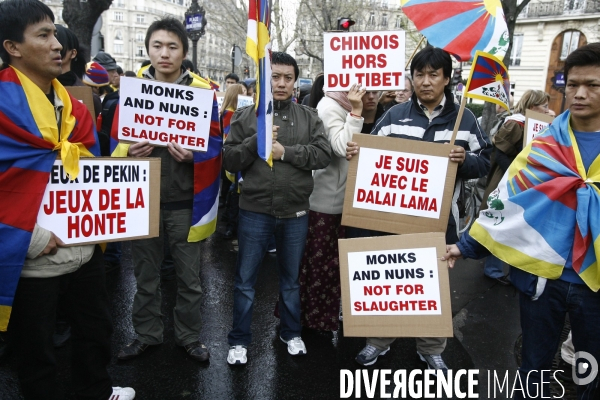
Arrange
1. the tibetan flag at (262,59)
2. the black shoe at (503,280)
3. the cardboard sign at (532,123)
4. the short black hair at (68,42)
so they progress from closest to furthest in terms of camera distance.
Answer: the tibetan flag at (262,59)
the short black hair at (68,42)
the cardboard sign at (532,123)
the black shoe at (503,280)

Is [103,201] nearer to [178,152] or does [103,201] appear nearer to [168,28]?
[178,152]

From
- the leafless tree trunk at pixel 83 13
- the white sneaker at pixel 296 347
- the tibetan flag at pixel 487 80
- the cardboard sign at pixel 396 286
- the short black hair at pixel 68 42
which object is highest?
the leafless tree trunk at pixel 83 13

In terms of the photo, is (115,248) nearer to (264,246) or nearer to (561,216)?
(264,246)

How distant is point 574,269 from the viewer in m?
2.14

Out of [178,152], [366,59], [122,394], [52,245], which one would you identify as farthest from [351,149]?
[122,394]

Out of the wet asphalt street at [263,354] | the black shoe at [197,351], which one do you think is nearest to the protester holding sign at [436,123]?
the wet asphalt street at [263,354]

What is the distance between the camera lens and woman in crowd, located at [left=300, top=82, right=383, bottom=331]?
3.30m

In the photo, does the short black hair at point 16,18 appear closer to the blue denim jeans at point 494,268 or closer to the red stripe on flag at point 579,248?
the red stripe on flag at point 579,248

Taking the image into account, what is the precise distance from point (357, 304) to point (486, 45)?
189 cm

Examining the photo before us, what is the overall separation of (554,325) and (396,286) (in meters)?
0.91

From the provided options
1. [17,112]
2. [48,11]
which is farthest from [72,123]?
[48,11]

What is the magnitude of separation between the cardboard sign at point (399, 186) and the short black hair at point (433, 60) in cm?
57

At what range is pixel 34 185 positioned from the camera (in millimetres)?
2168

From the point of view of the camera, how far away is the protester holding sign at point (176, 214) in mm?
2990
